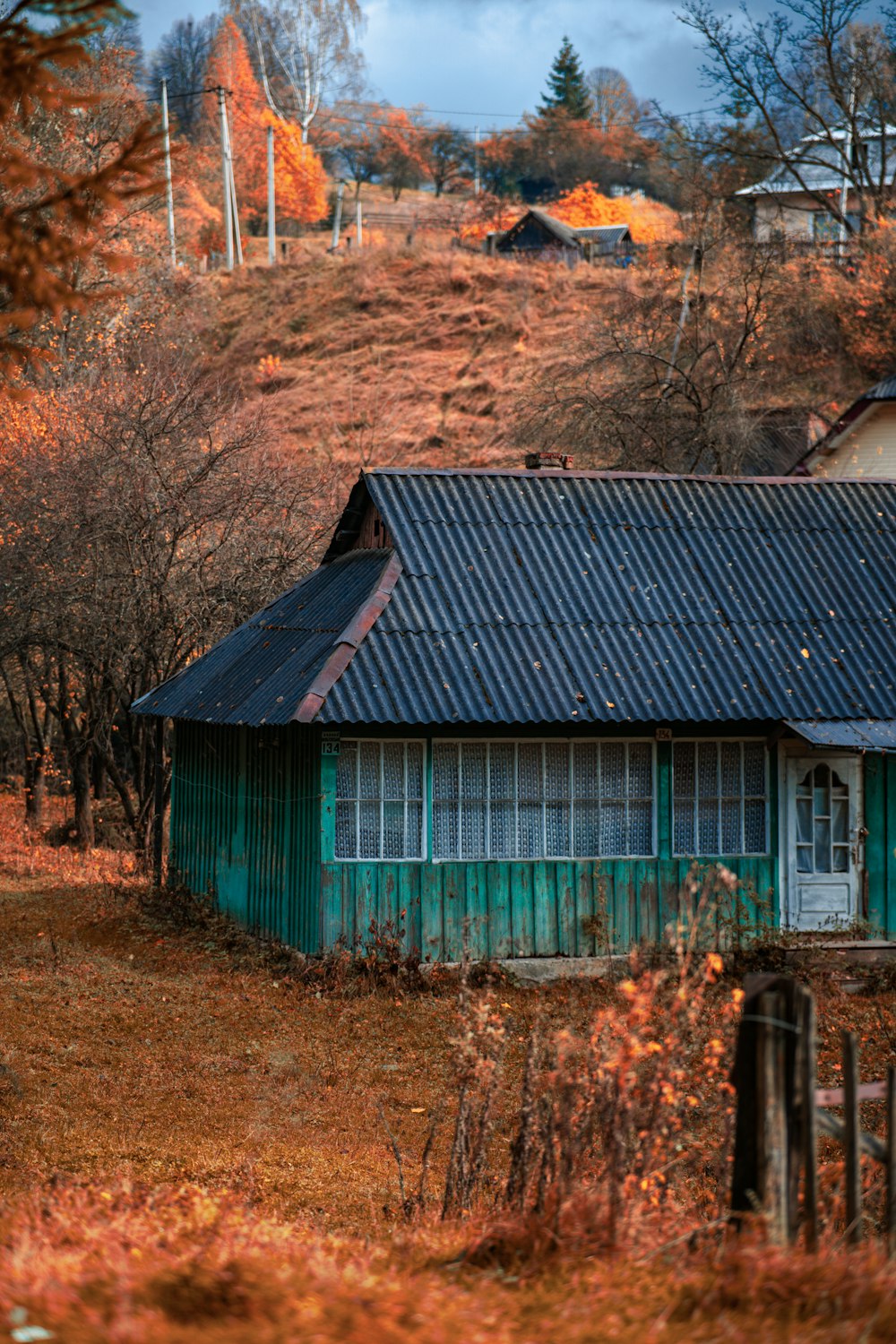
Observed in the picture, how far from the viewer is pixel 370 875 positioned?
13641 mm

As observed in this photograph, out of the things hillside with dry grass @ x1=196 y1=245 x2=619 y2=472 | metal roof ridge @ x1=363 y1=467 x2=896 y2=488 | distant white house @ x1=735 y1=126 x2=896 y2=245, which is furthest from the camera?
distant white house @ x1=735 y1=126 x2=896 y2=245

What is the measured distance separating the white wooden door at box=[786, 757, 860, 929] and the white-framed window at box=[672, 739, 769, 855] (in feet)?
1.08

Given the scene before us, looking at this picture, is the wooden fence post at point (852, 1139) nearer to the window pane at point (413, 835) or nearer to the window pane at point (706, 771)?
the window pane at point (413, 835)

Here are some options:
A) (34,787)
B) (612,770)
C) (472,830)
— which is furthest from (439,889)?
→ (34,787)

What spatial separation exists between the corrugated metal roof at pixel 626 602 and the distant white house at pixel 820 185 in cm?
2528

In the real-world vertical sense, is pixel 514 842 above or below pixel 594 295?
below

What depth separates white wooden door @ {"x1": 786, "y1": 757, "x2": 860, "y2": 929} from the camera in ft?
48.4

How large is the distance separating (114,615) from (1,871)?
4007mm

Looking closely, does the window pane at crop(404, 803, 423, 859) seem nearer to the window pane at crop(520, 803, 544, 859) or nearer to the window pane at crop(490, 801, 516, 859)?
the window pane at crop(490, 801, 516, 859)

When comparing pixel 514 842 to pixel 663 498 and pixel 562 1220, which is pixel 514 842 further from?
pixel 562 1220

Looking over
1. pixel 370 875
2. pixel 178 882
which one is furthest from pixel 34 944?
pixel 370 875

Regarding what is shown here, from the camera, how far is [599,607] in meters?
15.1

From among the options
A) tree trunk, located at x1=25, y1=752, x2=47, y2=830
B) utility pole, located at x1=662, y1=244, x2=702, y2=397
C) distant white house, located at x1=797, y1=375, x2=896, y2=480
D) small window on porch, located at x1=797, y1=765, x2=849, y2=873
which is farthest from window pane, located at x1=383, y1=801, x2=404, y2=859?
distant white house, located at x1=797, y1=375, x2=896, y2=480

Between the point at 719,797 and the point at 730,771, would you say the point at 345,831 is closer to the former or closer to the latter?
the point at 719,797
